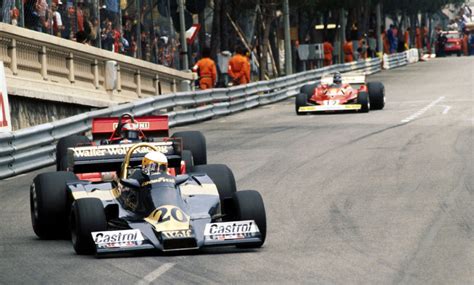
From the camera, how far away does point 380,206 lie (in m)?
15.1

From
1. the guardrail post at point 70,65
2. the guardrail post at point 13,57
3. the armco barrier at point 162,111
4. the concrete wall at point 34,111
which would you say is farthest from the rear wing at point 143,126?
the guardrail post at point 70,65

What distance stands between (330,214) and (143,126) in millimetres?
3225

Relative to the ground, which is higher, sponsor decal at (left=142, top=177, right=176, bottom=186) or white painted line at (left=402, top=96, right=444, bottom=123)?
sponsor decal at (left=142, top=177, right=176, bottom=186)

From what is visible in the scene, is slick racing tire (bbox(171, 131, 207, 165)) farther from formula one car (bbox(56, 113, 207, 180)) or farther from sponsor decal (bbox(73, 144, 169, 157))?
sponsor decal (bbox(73, 144, 169, 157))

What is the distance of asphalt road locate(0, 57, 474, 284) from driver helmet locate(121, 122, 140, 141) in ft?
4.82

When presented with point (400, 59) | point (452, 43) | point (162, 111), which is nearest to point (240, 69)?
point (162, 111)

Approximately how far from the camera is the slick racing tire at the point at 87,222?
465 inches

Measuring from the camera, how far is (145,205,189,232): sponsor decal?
11.7 m

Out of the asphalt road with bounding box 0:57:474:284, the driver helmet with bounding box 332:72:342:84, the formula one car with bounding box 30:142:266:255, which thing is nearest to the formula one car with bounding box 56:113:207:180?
the asphalt road with bounding box 0:57:474:284

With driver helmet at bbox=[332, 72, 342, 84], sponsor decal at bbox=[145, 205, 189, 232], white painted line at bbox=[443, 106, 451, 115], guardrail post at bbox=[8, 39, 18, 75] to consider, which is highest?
guardrail post at bbox=[8, 39, 18, 75]

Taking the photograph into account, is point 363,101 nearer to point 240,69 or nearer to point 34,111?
point 240,69

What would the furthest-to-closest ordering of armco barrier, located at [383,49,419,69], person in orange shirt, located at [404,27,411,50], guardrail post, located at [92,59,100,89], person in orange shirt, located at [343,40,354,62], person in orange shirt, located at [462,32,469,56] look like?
1. person in orange shirt, located at [462,32,469,56]
2. person in orange shirt, located at [404,27,411,50]
3. armco barrier, located at [383,49,419,69]
4. person in orange shirt, located at [343,40,354,62]
5. guardrail post, located at [92,59,100,89]

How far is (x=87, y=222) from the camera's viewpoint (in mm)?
11859

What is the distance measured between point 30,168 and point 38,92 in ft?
16.3
